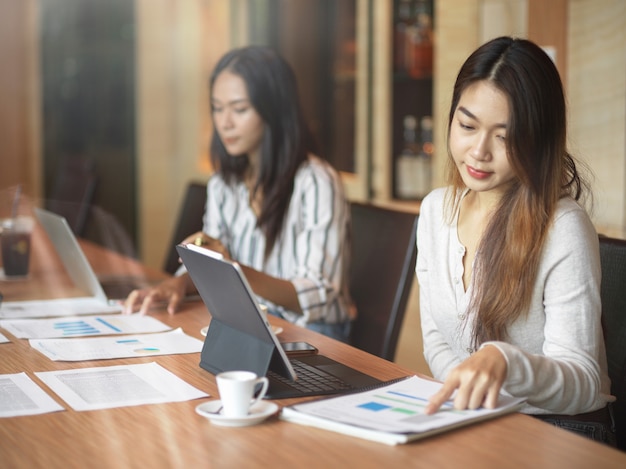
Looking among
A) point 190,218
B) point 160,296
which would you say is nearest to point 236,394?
point 160,296

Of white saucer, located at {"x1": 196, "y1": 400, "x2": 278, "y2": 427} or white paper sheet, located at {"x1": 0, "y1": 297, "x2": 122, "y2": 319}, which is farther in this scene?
white paper sheet, located at {"x1": 0, "y1": 297, "x2": 122, "y2": 319}

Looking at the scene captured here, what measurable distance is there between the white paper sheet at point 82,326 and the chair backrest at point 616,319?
0.79 meters

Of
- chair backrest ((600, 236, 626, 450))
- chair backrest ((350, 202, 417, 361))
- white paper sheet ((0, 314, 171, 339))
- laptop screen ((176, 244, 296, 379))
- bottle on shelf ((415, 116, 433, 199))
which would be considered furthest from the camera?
bottle on shelf ((415, 116, 433, 199))

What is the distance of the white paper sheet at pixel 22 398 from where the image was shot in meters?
1.22

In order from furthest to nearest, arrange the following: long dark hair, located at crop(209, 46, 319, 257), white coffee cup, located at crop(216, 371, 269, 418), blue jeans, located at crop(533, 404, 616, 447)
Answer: long dark hair, located at crop(209, 46, 319, 257) → blue jeans, located at crop(533, 404, 616, 447) → white coffee cup, located at crop(216, 371, 269, 418)

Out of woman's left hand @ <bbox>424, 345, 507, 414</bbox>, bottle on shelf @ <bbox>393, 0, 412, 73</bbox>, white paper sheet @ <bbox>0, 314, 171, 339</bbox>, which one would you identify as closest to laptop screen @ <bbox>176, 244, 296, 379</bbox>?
woman's left hand @ <bbox>424, 345, 507, 414</bbox>

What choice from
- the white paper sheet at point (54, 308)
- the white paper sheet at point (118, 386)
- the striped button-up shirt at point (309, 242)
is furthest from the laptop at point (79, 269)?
the white paper sheet at point (118, 386)

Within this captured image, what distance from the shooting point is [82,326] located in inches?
69.6

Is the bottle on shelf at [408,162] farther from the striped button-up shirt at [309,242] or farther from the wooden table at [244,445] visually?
the wooden table at [244,445]

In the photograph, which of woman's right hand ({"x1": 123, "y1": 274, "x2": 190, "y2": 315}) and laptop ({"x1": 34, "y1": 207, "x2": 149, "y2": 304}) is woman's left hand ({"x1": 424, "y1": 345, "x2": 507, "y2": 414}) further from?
laptop ({"x1": 34, "y1": 207, "x2": 149, "y2": 304})

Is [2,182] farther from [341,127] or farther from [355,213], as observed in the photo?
[355,213]

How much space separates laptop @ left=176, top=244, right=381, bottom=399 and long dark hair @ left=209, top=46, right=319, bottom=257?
0.80 m

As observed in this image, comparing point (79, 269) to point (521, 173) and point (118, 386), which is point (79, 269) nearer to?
point (118, 386)

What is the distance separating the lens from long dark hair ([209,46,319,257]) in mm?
2223
